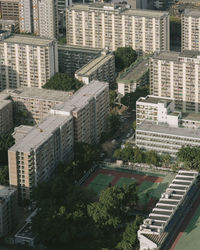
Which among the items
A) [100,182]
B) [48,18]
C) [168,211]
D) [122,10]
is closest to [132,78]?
[122,10]

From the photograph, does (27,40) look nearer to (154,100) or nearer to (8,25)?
(8,25)

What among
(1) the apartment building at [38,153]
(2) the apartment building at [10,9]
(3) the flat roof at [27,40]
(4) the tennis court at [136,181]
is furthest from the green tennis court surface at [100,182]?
(2) the apartment building at [10,9]

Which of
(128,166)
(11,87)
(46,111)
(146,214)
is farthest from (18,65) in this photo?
(146,214)

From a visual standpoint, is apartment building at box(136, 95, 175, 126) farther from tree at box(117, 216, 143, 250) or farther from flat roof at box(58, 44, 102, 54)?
flat roof at box(58, 44, 102, 54)

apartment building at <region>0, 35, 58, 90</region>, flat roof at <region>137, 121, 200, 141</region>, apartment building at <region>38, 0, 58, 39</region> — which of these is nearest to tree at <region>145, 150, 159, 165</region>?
flat roof at <region>137, 121, 200, 141</region>

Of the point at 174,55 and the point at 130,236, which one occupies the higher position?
the point at 174,55

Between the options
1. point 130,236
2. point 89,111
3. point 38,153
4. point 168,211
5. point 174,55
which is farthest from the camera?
point 174,55

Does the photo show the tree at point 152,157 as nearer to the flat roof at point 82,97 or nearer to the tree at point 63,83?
the flat roof at point 82,97
